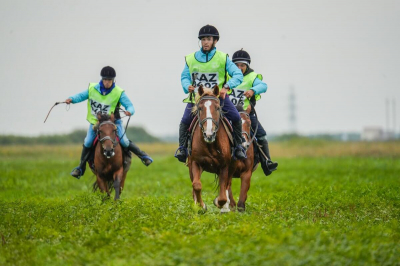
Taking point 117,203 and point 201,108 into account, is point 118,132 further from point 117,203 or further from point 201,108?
point 201,108

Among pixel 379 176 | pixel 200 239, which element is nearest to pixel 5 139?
pixel 379 176

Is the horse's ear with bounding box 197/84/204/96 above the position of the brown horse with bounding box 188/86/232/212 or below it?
above

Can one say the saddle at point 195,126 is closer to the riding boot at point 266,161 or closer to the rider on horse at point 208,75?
the rider on horse at point 208,75

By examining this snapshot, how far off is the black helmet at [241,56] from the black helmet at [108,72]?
293cm

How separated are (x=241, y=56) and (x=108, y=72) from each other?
3.20 m

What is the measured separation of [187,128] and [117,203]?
2.11 m

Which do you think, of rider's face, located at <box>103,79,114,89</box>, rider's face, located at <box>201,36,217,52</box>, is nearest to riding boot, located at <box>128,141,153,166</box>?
rider's face, located at <box>103,79,114,89</box>

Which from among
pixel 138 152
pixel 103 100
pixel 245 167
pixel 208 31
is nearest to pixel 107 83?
pixel 103 100

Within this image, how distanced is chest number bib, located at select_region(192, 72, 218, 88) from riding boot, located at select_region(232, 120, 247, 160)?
975 mm

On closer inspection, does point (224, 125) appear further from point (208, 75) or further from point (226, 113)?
point (208, 75)

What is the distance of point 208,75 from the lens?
12.5 metres

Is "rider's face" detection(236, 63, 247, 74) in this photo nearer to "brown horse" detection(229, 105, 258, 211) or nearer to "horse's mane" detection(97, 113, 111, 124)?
"brown horse" detection(229, 105, 258, 211)

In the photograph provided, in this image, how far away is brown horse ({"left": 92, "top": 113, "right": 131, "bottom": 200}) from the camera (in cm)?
1384

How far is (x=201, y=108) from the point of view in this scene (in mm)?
11352
